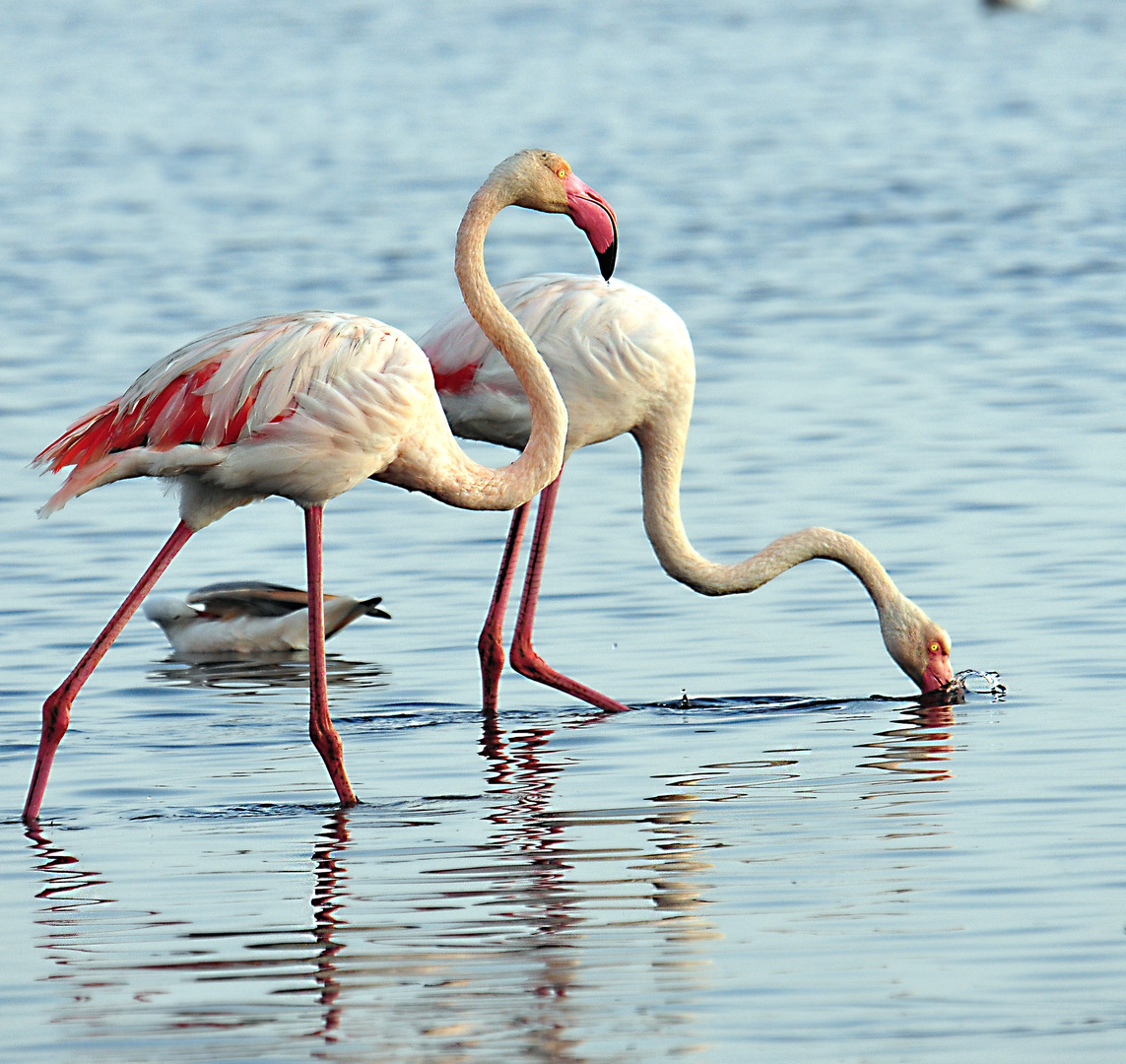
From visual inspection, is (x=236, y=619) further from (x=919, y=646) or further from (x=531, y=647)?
(x=919, y=646)

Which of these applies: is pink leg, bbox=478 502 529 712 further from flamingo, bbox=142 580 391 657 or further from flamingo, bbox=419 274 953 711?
flamingo, bbox=142 580 391 657

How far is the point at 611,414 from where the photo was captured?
844 cm

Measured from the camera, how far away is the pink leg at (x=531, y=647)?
816 centimetres

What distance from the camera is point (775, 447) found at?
12180mm

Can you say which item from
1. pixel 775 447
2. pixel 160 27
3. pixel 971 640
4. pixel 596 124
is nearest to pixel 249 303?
pixel 775 447

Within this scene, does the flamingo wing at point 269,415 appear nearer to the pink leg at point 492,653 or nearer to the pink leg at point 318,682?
the pink leg at point 318,682

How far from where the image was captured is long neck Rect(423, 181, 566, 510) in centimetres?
707

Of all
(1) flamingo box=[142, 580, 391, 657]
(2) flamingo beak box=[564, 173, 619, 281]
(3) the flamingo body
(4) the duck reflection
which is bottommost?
(4) the duck reflection

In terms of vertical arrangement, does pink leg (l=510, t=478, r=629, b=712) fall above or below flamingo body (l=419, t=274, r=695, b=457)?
below

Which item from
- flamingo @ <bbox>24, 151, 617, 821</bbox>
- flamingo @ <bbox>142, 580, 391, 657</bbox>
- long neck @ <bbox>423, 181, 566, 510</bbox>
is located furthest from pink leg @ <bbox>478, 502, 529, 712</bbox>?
flamingo @ <bbox>24, 151, 617, 821</bbox>

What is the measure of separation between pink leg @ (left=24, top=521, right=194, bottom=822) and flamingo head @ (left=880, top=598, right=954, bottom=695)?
8.67 ft

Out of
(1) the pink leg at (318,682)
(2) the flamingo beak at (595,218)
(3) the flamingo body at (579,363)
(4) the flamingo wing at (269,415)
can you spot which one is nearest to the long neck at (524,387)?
(2) the flamingo beak at (595,218)

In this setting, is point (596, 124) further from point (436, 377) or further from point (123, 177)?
point (436, 377)

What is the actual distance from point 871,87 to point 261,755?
86.3 feet
